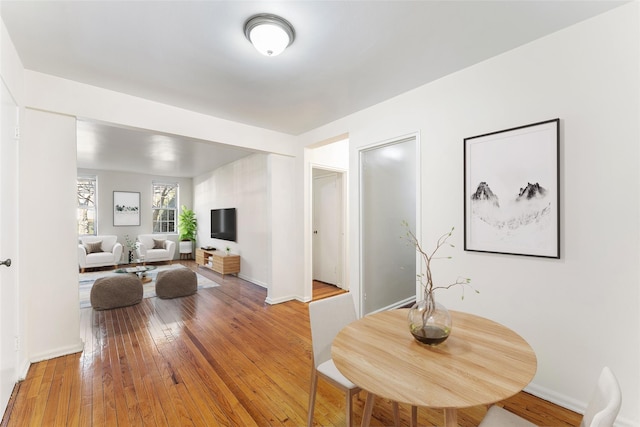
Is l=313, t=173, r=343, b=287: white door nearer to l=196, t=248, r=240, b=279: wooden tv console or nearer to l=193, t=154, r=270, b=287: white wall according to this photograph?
l=193, t=154, r=270, b=287: white wall

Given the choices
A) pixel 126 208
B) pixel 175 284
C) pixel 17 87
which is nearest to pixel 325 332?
pixel 17 87

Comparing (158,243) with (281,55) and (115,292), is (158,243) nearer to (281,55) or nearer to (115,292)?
(115,292)

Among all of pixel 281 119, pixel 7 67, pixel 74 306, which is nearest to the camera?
pixel 7 67

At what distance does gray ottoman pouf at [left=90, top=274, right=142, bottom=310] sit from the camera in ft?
12.6

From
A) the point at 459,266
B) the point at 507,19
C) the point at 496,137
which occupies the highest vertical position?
the point at 507,19

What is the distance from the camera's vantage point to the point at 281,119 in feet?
12.0

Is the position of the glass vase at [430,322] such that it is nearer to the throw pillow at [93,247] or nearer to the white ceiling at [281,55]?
the white ceiling at [281,55]

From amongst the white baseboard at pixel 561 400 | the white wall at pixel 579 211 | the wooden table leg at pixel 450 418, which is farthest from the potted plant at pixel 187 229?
the wooden table leg at pixel 450 418

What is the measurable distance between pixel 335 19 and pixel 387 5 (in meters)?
0.33

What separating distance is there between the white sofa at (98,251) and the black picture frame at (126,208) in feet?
2.20

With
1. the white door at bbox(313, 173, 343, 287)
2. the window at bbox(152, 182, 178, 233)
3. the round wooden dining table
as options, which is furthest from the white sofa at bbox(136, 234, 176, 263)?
the round wooden dining table

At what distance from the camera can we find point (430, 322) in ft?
4.48

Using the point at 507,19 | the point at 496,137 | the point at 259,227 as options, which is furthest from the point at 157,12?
the point at 259,227

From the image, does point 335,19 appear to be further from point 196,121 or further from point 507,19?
point 196,121
